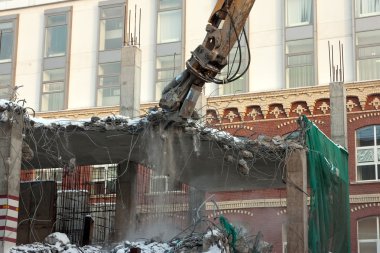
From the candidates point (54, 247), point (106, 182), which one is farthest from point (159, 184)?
Result: point (106, 182)

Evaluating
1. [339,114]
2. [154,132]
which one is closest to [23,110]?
[154,132]

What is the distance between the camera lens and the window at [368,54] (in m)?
34.2

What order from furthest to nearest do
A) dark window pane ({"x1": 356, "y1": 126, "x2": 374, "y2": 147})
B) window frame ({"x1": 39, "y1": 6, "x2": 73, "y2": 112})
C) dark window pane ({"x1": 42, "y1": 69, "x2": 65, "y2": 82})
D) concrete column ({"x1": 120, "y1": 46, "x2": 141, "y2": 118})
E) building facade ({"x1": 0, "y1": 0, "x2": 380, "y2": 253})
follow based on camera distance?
dark window pane ({"x1": 42, "y1": 69, "x2": 65, "y2": 82}) < window frame ({"x1": 39, "y1": 6, "x2": 73, "y2": 112}) < dark window pane ({"x1": 356, "y1": 126, "x2": 374, "y2": 147}) < building facade ({"x1": 0, "y1": 0, "x2": 380, "y2": 253}) < concrete column ({"x1": 120, "y1": 46, "x2": 141, "y2": 118})

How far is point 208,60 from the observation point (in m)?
16.1

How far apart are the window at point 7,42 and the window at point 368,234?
21627 mm

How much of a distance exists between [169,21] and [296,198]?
21839mm

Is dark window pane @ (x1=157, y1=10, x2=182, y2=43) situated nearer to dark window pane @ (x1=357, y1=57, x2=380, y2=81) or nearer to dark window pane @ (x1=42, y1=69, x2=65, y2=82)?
dark window pane @ (x1=42, y1=69, x2=65, y2=82)

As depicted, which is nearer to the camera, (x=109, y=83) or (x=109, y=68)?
(x=109, y=83)

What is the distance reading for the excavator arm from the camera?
16219 mm

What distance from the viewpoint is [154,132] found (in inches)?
667

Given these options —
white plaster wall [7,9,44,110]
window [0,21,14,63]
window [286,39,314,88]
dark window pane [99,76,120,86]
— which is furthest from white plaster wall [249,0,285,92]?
window [0,21,14,63]

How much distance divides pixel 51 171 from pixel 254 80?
13.5 meters

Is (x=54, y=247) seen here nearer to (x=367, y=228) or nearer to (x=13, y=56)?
(x=367, y=228)

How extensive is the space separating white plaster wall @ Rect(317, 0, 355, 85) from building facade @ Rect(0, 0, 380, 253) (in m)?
0.05
